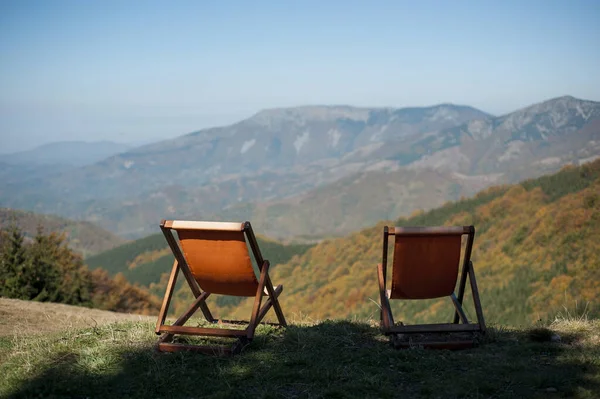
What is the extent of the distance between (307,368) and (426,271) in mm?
1487

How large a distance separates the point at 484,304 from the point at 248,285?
145 feet

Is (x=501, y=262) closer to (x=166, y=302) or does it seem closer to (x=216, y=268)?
(x=216, y=268)

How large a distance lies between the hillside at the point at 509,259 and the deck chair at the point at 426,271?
33.8 ft

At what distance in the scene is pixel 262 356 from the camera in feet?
14.0

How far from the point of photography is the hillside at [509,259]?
36906mm

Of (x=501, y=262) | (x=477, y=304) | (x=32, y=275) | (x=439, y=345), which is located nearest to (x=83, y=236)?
(x=501, y=262)

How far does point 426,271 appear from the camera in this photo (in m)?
4.76

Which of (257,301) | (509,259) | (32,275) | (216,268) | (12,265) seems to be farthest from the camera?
(509,259)

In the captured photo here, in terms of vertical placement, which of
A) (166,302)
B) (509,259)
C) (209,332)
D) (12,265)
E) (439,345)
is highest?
(166,302)

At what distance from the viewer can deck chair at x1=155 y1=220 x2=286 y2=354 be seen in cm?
441

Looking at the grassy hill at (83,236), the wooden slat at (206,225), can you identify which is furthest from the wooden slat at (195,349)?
the grassy hill at (83,236)

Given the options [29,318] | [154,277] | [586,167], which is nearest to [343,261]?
[586,167]

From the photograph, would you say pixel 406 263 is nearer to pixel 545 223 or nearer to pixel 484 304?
pixel 484 304

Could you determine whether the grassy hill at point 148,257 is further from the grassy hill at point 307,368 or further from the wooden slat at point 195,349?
the wooden slat at point 195,349
